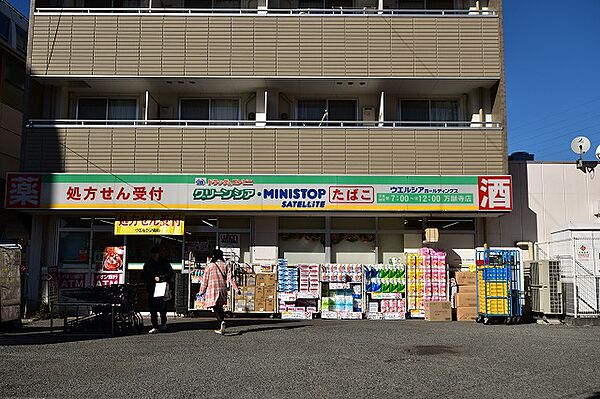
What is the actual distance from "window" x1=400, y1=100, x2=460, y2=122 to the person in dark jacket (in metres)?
9.89

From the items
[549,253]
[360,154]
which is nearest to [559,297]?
[549,253]

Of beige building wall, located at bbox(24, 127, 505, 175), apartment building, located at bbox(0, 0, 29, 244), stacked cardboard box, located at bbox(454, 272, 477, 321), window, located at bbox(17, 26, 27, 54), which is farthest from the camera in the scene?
window, located at bbox(17, 26, 27, 54)

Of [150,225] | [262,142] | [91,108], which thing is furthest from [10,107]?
[262,142]

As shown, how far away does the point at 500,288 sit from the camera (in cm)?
1769

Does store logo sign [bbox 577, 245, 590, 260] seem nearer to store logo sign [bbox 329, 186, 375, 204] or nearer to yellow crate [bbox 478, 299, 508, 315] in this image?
yellow crate [bbox 478, 299, 508, 315]

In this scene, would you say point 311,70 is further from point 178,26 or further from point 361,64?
point 178,26

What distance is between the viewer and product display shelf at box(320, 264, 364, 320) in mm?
19281

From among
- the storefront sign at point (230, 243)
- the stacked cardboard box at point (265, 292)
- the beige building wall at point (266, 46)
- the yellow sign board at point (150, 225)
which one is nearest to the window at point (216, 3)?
the beige building wall at point (266, 46)

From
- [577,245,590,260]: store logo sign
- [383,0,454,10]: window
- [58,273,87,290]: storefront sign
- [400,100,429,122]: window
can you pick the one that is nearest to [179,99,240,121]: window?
[400,100,429,122]: window

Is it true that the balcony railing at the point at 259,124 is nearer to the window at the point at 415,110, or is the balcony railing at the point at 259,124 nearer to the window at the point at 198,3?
the window at the point at 415,110

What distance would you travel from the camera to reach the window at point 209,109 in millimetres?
21847

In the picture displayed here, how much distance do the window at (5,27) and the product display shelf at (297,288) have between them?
49.5ft

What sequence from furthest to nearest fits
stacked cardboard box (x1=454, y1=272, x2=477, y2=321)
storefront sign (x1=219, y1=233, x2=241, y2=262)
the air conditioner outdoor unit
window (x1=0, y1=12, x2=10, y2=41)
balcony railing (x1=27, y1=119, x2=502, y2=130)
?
window (x1=0, y1=12, x2=10, y2=41), storefront sign (x1=219, y1=233, x2=241, y2=262), balcony railing (x1=27, y1=119, x2=502, y2=130), stacked cardboard box (x1=454, y1=272, x2=477, y2=321), the air conditioner outdoor unit

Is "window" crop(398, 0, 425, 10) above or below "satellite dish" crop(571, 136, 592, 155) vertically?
above
